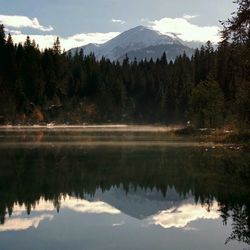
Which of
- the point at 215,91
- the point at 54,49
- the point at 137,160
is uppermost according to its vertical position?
the point at 54,49

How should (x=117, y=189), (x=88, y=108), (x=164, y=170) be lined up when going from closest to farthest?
1. (x=117, y=189)
2. (x=164, y=170)
3. (x=88, y=108)

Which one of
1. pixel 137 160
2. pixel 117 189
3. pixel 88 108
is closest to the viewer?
pixel 117 189

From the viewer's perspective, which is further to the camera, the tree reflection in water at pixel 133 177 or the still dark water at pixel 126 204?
the tree reflection in water at pixel 133 177

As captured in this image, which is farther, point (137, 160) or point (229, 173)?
point (137, 160)

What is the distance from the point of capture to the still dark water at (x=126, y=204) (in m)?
16.0

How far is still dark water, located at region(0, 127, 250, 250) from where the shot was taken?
52.4ft

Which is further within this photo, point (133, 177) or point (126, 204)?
point (133, 177)

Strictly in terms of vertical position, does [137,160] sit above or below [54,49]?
below

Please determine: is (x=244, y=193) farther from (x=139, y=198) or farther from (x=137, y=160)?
(x=137, y=160)

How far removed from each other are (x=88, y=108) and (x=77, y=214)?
171m

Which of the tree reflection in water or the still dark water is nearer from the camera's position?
the still dark water

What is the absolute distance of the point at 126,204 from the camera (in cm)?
2325

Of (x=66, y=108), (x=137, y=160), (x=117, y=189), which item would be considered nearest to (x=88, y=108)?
(x=66, y=108)

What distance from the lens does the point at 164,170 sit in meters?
33.8
